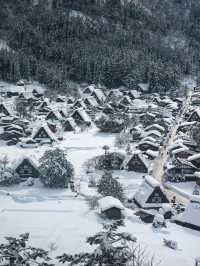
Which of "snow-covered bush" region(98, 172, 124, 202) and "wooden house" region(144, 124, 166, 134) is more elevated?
"snow-covered bush" region(98, 172, 124, 202)

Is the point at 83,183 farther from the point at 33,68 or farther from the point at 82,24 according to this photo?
the point at 82,24

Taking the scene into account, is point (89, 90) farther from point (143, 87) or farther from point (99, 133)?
point (99, 133)

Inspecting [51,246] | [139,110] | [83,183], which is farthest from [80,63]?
[51,246]

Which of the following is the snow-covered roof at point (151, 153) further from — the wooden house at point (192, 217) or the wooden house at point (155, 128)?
the wooden house at point (192, 217)

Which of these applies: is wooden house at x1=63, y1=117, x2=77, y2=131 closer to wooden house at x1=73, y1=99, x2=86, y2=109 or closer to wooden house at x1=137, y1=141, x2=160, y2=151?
wooden house at x1=137, y1=141, x2=160, y2=151

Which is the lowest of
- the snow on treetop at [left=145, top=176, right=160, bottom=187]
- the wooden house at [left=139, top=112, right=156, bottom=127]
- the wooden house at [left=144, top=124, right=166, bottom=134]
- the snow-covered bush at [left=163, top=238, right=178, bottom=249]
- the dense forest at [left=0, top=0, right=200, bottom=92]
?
the wooden house at [left=139, top=112, right=156, bottom=127]

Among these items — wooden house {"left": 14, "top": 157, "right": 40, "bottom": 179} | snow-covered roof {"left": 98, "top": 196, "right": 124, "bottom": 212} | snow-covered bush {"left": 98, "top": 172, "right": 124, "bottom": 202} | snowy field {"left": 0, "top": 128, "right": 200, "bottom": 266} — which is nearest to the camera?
snowy field {"left": 0, "top": 128, "right": 200, "bottom": 266}

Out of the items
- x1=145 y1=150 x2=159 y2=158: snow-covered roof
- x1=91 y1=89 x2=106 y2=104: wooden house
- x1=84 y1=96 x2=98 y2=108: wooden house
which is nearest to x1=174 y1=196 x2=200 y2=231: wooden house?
x1=145 y1=150 x2=159 y2=158: snow-covered roof
